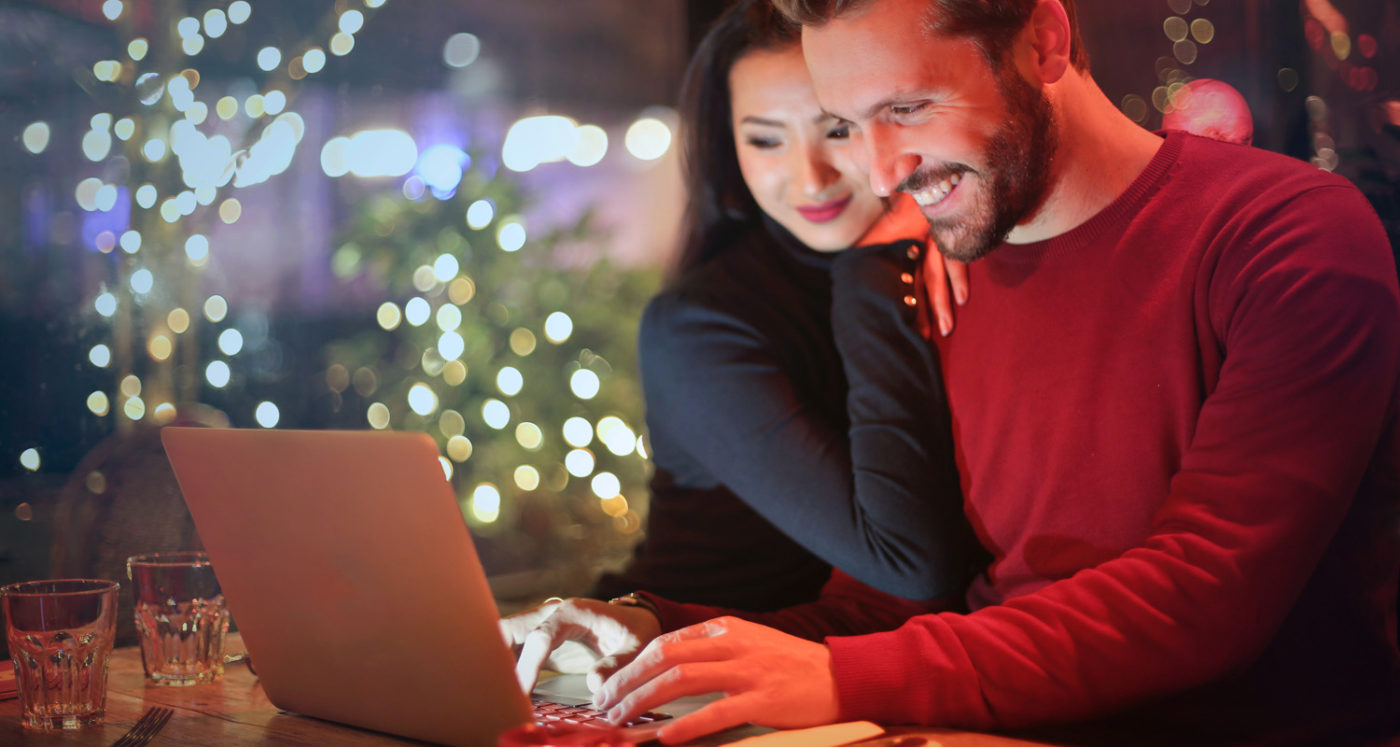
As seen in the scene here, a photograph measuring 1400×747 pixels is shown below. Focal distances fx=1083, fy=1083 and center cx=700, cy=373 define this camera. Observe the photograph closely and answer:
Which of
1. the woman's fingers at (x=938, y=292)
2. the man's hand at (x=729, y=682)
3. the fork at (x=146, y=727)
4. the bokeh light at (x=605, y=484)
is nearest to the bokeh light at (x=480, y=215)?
the bokeh light at (x=605, y=484)

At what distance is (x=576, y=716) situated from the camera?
0.99 metres

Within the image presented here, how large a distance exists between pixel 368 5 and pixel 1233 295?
2934 millimetres

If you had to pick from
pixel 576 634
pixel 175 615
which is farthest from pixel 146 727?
pixel 576 634

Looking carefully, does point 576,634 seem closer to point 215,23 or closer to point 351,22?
point 215,23

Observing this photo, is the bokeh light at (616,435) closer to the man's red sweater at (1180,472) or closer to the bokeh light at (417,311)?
the bokeh light at (417,311)

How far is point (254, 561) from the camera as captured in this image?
977mm

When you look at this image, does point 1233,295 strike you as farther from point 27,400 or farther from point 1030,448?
point 27,400

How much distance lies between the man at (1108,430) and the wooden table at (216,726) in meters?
0.10

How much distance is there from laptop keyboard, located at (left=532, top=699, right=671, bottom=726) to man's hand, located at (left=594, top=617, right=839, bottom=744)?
0.01 metres

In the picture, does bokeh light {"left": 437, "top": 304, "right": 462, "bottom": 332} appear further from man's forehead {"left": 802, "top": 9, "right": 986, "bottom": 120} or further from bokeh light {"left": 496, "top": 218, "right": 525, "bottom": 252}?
man's forehead {"left": 802, "top": 9, "right": 986, "bottom": 120}

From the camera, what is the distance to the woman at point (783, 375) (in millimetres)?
1469

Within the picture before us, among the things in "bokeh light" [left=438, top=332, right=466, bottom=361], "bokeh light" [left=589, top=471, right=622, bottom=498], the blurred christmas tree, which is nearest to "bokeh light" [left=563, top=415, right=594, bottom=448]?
the blurred christmas tree

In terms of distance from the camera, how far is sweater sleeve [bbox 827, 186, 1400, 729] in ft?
3.40

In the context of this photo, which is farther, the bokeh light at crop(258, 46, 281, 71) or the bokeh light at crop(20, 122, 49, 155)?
the bokeh light at crop(258, 46, 281, 71)
